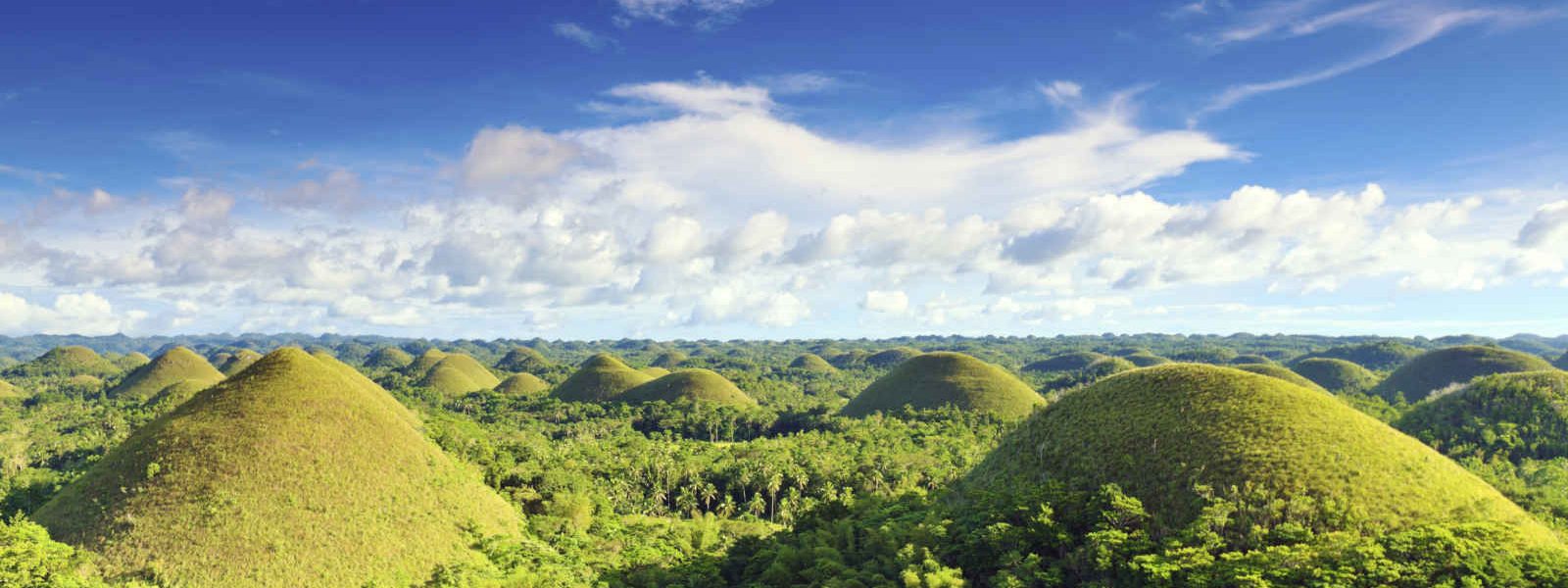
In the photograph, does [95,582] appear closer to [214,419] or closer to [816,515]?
[214,419]

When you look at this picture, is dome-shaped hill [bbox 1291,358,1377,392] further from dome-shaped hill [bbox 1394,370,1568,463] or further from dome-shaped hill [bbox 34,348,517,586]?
dome-shaped hill [bbox 34,348,517,586]

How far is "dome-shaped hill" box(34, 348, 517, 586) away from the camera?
39625 millimetres

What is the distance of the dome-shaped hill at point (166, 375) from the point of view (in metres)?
150

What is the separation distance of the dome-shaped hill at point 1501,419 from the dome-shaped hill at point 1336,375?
313 feet

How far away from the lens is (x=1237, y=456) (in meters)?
41.1

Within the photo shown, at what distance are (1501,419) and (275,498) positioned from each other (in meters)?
112

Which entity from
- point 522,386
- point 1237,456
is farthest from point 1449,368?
point 522,386

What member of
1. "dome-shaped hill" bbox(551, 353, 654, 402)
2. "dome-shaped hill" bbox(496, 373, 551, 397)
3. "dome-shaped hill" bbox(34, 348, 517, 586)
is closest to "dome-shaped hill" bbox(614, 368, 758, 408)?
"dome-shaped hill" bbox(551, 353, 654, 402)

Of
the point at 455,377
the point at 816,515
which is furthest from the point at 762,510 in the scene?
the point at 455,377

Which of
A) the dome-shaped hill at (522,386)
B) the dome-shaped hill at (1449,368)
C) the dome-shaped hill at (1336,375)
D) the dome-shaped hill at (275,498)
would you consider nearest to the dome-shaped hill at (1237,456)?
the dome-shaped hill at (275,498)

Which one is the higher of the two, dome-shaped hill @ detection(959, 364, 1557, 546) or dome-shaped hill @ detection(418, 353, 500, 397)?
dome-shaped hill @ detection(959, 364, 1557, 546)

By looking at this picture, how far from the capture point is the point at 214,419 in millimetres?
49188

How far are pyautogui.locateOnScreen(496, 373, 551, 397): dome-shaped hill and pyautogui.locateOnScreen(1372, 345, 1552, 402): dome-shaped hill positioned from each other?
583ft

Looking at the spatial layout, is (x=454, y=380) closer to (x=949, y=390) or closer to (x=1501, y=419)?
(x=949, y=390)
